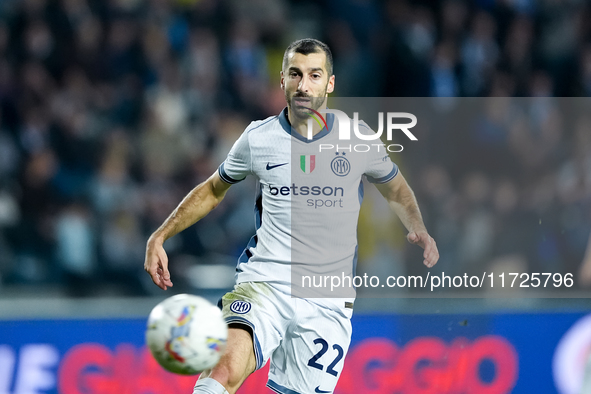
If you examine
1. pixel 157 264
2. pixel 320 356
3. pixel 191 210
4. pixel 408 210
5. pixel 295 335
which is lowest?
pixel 320 356

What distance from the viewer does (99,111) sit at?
319 inches

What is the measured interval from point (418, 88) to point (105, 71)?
3.28 meters

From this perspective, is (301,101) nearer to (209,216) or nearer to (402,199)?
(402,199)

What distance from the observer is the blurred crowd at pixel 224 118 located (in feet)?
22.9

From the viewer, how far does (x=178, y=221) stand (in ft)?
15.4

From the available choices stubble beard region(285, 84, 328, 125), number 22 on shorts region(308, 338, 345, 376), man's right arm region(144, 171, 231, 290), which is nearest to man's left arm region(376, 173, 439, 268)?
stubble beard region(285, 84, 328, 125)

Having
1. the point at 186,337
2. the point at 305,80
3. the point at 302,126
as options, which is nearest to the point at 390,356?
the point at 302,126

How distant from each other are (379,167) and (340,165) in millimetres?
269

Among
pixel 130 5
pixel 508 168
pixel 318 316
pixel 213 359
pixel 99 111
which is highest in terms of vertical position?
pixel 130 5

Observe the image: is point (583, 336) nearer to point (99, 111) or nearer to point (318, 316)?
point (318, 316)

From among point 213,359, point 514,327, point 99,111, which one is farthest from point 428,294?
point 99,111

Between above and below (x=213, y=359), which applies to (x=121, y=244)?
above

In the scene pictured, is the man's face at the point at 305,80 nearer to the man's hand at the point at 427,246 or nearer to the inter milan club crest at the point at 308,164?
the inter milan club crest at the point at 308,164

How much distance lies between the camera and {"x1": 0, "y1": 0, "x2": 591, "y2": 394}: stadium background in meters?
6.77
